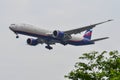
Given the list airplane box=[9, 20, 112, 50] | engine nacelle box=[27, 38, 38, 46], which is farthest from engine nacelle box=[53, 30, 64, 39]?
engine nacelle box=[27, 38, 38, 46]

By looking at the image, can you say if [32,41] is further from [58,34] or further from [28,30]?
[28,30]

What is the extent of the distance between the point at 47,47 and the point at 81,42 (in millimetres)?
16897

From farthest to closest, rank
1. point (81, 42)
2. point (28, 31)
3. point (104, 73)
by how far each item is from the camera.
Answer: point (81, 42)
point (28, 31)
point (104, 73)

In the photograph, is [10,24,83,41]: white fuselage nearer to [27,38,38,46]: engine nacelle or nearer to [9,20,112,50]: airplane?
[9,20,112,50]: airplane

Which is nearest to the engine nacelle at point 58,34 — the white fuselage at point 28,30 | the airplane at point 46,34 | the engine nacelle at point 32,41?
the airplane at point 46,34

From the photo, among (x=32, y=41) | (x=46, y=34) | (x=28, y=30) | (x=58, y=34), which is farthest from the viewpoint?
(x=32, y=41)

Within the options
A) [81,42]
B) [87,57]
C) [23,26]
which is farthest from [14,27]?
[87,57]

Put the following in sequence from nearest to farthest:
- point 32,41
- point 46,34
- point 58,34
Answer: point 46,34 < point 58,34 < point 32,41

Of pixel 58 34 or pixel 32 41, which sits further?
pixel 32 41

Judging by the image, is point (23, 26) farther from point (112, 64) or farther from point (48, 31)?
point (112, 64)

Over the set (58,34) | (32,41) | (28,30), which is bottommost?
(32,41)

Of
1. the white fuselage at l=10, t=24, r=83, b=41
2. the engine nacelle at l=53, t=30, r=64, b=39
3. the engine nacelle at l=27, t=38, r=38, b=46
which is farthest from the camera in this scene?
the engine nacelle at l=27, t=38, r=38, b=46

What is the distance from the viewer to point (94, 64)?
5334cm

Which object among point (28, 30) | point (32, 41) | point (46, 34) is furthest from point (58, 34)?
point (32, 41)
